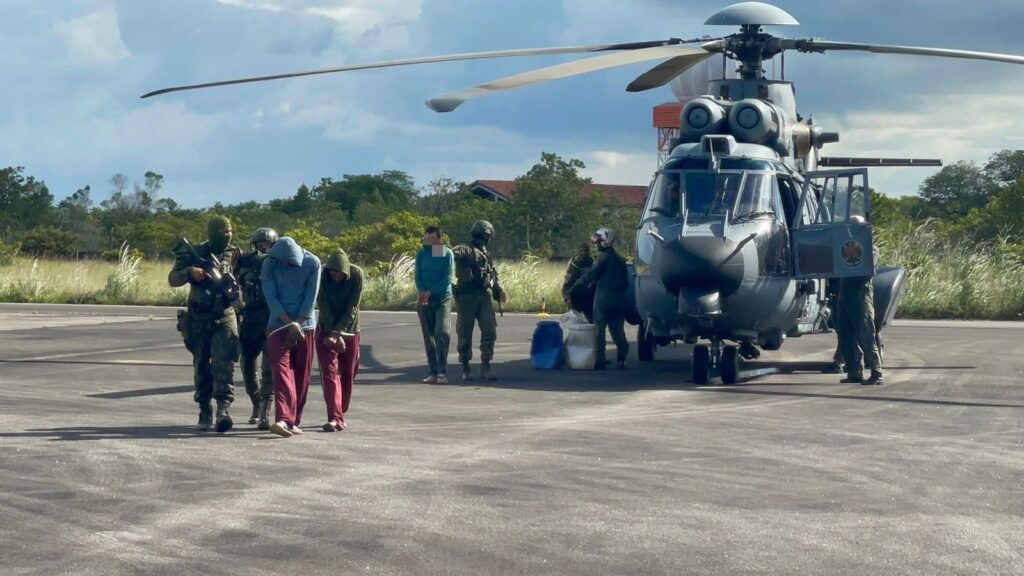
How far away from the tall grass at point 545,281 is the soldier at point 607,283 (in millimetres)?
14373

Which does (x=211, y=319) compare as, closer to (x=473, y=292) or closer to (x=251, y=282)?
(x=251, y=282)

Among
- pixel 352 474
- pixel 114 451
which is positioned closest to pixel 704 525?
pixel 352 474

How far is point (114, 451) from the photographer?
399 inches

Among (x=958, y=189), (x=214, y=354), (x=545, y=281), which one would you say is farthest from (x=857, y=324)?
(x=958, y=189)

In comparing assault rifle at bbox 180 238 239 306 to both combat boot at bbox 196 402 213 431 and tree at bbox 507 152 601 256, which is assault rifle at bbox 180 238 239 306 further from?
tree at bbox 507 152 601 256

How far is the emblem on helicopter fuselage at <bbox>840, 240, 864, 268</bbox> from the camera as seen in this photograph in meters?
15.1

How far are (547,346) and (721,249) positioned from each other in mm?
3926

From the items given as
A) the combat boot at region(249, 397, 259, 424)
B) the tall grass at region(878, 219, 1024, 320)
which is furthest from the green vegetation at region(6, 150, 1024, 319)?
the combat boot at region(249, 397, 259, 424)

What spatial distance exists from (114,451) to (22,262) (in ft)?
124

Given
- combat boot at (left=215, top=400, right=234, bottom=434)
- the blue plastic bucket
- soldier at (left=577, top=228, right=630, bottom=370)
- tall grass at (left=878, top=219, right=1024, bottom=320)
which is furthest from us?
tall grass at (left=878, top=219, right=1024, bottom=320)

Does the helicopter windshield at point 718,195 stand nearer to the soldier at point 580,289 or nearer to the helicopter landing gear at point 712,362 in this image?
the helicopter landing gear at point 712,362

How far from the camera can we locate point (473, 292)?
51.6ft

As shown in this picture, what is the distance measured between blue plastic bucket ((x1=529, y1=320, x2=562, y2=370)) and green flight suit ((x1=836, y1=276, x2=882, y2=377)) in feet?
12.4

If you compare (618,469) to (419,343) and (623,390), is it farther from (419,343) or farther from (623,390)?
(419,343)
